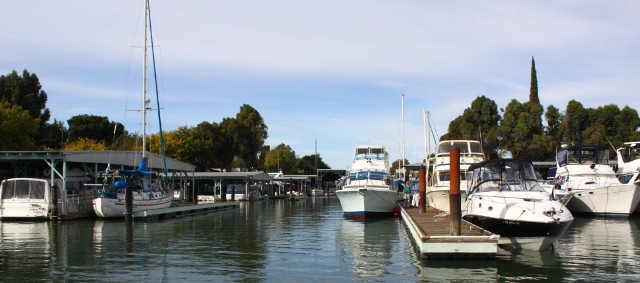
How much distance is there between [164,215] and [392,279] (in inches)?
1009

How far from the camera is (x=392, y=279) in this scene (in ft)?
48.3

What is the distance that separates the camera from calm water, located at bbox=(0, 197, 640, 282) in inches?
594

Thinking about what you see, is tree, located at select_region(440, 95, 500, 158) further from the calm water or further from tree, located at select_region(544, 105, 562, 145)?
the calm water

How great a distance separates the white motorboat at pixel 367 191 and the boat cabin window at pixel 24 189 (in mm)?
17761

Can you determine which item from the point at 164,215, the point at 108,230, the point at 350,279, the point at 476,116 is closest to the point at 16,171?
the point at 164,215

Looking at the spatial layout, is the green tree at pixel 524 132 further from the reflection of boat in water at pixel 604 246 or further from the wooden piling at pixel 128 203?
the wooden piling at pixel 128 203

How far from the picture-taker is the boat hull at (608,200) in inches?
1387

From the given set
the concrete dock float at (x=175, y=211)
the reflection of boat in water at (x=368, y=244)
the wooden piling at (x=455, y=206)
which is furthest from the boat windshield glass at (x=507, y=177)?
the concrete dock float at (x=175, y=211)

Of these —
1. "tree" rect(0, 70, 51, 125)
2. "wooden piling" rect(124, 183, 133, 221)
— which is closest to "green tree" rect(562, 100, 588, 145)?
"wooden piling" rect(124, 183, 133, 221)

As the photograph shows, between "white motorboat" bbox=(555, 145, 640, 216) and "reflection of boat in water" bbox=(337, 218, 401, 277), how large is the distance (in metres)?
13.0

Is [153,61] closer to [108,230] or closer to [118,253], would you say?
[108,230]

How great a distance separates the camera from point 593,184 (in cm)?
3762

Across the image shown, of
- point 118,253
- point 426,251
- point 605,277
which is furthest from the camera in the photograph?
point 118,253

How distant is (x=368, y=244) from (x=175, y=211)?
19.8 m
